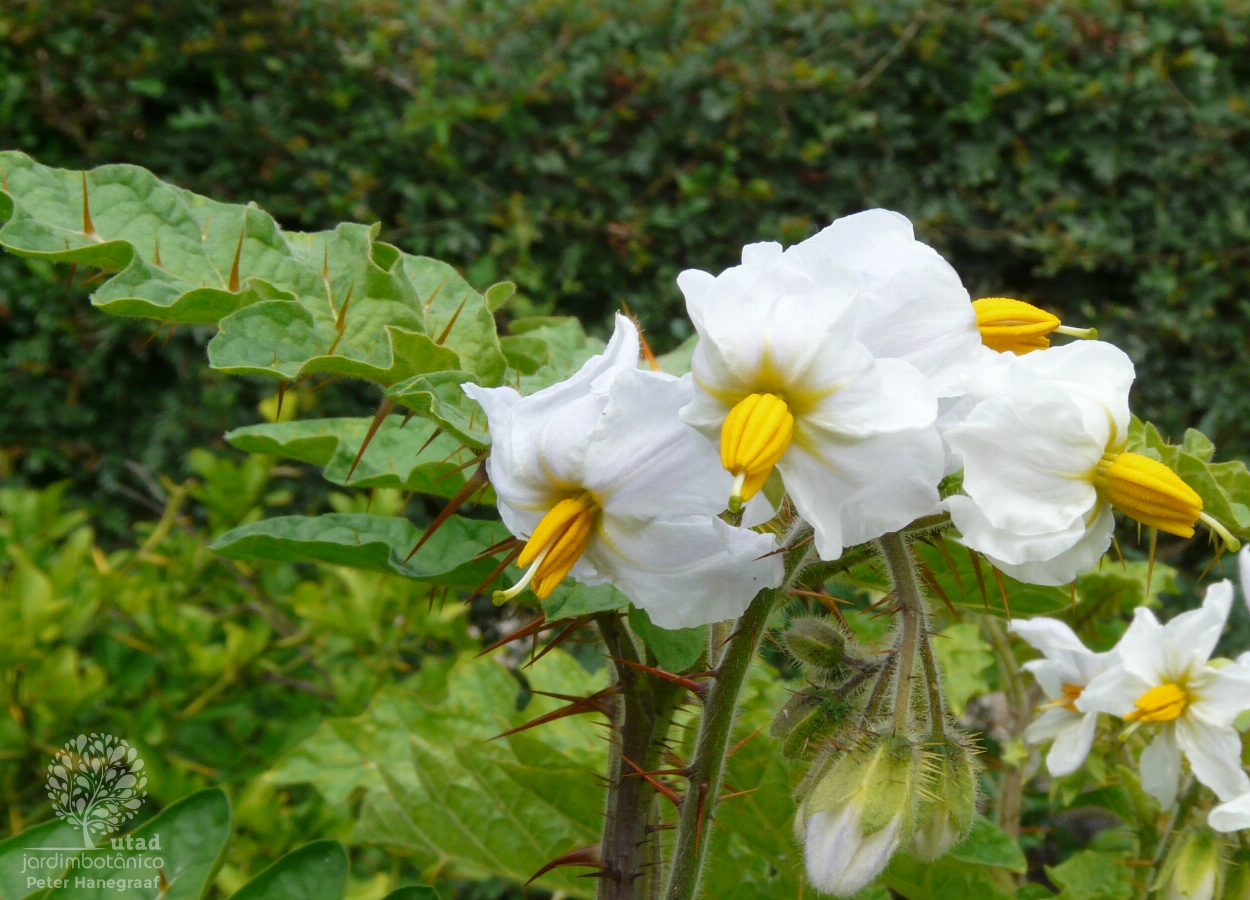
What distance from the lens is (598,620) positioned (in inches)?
30.5

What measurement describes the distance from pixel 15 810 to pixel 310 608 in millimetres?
569

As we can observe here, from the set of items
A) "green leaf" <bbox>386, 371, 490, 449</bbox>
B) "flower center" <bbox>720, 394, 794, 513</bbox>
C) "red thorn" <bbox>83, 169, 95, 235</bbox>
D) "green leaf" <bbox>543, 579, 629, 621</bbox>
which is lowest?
"green leaf" <bbox>543, 579, 629, 621</bbox>

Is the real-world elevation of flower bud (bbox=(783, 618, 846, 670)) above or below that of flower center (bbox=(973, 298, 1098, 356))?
below

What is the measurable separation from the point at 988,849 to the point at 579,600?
0.58 metres

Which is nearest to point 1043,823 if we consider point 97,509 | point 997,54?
point 997,54

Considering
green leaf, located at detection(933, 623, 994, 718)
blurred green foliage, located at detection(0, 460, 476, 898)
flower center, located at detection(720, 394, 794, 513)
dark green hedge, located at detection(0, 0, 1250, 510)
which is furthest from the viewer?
dark green hedge, located at detection(0, 0, 1250, 510)

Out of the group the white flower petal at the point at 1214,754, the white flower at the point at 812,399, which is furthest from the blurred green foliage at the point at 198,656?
the white flower at the point at 812,399

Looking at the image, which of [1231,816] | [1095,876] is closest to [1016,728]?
[1095,876]

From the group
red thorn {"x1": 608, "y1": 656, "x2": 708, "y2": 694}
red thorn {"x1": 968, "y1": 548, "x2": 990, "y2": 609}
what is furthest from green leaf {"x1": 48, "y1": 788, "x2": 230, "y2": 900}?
red thorn {"x1": 968, "y1": 548, "x2": 990, "y2": 609}

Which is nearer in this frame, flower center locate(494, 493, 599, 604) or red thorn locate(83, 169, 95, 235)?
flower center locate(494, 493, 599, 604)

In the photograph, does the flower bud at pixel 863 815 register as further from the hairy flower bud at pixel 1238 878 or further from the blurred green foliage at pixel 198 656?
the blurred green foliage at pixel 198 656

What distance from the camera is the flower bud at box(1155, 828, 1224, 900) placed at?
905 millimetres

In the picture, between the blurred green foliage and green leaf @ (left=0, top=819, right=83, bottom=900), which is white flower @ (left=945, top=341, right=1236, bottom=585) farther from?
the blurred green foliage

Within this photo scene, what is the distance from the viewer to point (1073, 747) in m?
1.11
